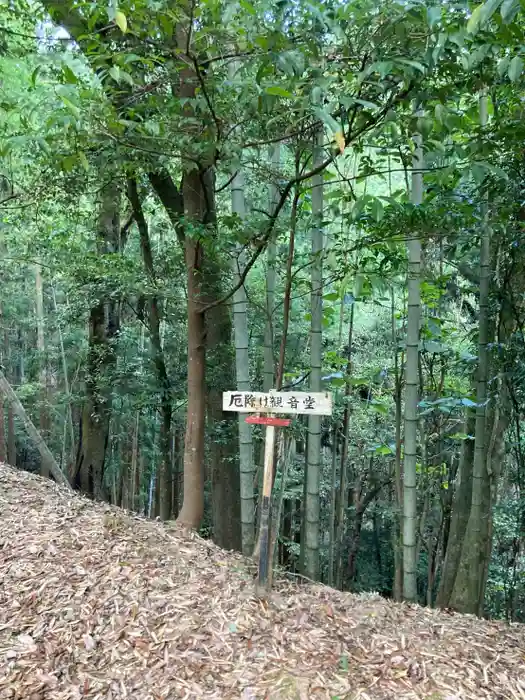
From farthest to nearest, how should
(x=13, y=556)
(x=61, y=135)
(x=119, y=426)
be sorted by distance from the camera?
(x=119, y=426)
(x=13, y=556)
(x=61, y=135)

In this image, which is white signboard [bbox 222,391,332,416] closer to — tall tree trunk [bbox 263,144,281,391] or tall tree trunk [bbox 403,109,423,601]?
tall tree trunk [bbox 263,144,281,391]

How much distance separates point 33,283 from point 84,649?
34.7 feet

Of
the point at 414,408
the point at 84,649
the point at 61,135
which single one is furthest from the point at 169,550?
the point at 61,135

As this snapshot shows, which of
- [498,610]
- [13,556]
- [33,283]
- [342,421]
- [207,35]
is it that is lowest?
[498,610]

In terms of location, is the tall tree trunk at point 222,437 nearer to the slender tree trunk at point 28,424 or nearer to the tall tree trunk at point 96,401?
the slender tree trunk at point 28,424

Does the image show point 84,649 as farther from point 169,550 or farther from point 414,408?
point 414,408

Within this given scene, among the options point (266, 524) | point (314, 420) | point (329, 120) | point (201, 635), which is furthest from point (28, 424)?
point (329, 120)

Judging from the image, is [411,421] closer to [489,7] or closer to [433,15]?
[433,15]

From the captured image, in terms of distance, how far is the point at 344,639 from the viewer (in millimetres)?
2305

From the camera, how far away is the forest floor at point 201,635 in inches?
77.6

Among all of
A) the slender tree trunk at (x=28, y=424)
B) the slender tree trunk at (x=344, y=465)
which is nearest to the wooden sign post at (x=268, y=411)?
the slender tree trunk at (x=28, y=424)

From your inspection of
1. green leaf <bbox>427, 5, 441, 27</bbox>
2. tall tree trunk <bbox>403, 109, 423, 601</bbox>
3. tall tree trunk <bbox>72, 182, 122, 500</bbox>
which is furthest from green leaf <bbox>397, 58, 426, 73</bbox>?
tall tree trunk <bbox>72, 182, 122, 500</bbox>

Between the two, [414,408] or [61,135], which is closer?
[61,135]

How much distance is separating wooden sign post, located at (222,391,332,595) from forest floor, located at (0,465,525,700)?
0.65 feet
